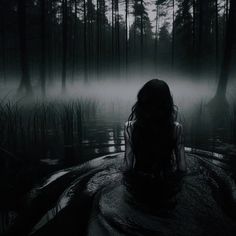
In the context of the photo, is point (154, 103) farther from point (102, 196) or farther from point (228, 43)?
point (228, 43)

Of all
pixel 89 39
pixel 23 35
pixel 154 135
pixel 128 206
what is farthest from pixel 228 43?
pixel 89 39

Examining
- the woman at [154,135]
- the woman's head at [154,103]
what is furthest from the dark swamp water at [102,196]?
the woman's head at [154,103]

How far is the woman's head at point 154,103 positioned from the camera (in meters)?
2.98

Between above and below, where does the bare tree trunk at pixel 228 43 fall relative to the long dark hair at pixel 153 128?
above

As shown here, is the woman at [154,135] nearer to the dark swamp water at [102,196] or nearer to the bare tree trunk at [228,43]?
the dark swamp water at [102,196]

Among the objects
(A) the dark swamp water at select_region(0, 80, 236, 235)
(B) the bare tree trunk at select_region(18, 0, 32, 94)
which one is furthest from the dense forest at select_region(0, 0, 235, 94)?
(A) the dark swamp water at select_region(0, 80, 236, 235)

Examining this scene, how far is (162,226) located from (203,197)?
858 millimetres

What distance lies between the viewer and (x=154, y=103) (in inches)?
119

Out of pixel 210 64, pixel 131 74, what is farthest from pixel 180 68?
pixel 131 74

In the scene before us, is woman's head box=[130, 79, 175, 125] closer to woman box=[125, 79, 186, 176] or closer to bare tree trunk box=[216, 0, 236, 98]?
woman box=[125, 79, 186, 176]

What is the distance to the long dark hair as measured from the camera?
301 centimetres

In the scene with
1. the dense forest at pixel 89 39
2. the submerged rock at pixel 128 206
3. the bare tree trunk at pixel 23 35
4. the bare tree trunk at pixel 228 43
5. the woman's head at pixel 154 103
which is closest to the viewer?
the submerged rock at pixel 128 206

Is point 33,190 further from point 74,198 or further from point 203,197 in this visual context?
point 203,197

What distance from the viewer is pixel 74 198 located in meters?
3.34
